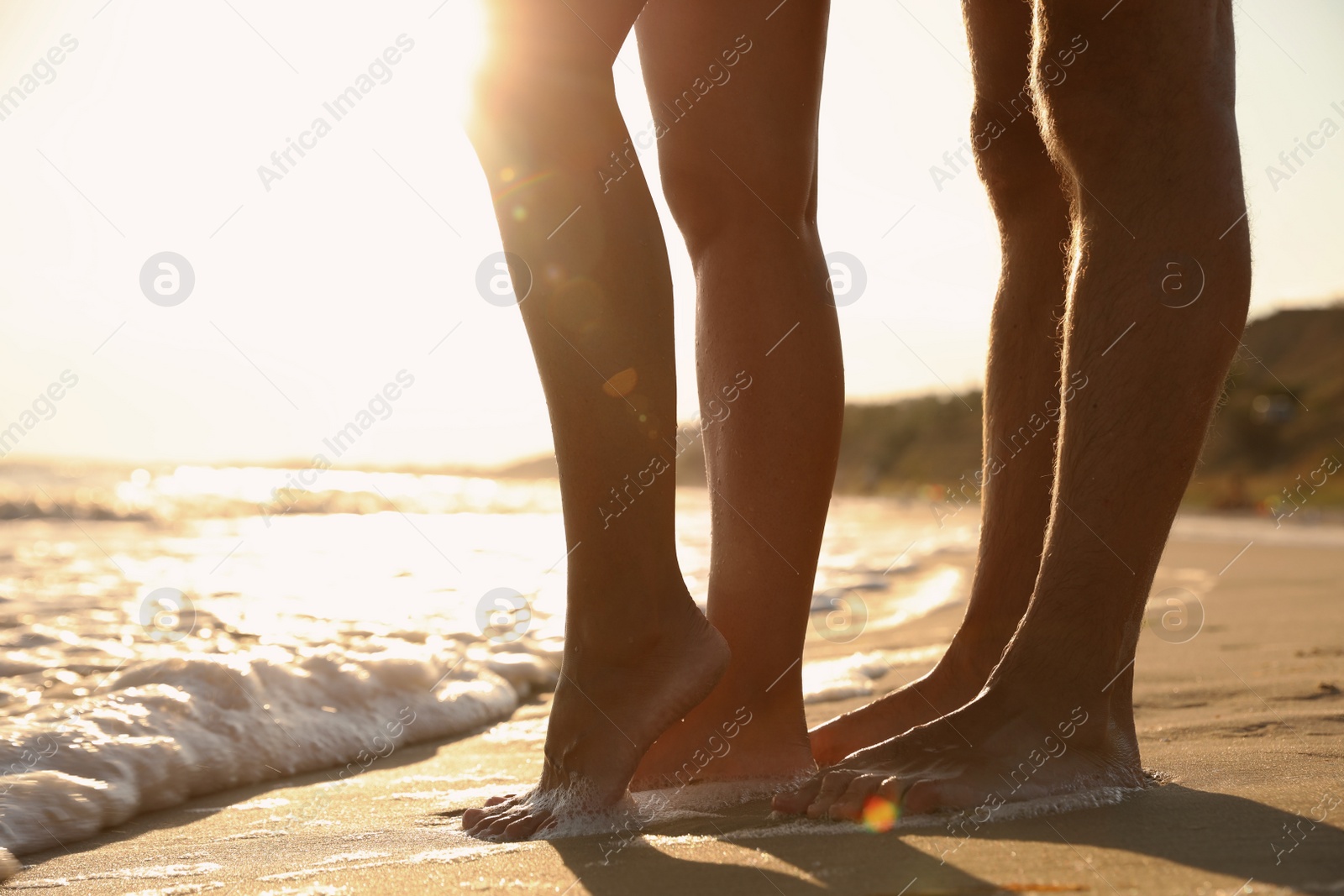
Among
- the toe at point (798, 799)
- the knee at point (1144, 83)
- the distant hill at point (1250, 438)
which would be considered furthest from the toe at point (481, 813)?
the distant hill at point (1250, 438)

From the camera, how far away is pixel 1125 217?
1.25 metres

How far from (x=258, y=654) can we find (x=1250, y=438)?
33.9m

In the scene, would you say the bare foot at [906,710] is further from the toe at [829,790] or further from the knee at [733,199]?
the knee at [733,199]

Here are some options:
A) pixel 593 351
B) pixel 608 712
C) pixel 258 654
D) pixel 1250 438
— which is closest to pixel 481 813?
pixel 608 712

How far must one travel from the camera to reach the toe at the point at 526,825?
1227 mm

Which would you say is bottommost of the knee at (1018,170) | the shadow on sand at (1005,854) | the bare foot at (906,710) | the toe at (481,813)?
the bare foot at (906,710)

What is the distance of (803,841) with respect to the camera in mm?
1077

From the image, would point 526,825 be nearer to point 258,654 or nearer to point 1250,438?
point 258,654

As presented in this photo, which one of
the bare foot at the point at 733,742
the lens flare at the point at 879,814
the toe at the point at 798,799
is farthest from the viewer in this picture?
the bare foot at the point at 733,742

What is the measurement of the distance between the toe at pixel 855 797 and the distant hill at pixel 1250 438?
16548 mm

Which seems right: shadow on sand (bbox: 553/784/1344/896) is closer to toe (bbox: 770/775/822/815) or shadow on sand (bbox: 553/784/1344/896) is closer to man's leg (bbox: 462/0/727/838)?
toe (bbox: 770/775/822/815)

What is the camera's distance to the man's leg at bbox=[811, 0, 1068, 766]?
157cm

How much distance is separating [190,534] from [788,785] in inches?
313

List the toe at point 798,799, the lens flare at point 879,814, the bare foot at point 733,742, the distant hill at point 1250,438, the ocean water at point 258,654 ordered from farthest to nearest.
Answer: the distant hill at point 1250,438 → the ocean water at point 258,654 → the bare foot at point 733,742 → the toe at point 798,799 → the lens flare at point 879,814
